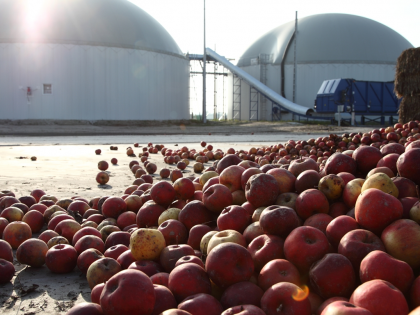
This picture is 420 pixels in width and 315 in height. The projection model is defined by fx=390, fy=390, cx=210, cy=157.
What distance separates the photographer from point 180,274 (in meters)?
1.95

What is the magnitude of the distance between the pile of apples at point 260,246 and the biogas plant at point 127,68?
2890cm

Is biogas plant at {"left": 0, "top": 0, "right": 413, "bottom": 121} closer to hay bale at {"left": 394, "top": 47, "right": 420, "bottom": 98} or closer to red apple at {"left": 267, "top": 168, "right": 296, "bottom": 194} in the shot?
hay bale at {"left": 394, "top": 47, "right": 420, "bottom": 98}

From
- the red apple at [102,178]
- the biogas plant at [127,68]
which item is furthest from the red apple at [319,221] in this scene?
the biogas plant at [127,68]

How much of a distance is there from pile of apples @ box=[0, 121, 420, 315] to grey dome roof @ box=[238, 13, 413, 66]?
41292mm

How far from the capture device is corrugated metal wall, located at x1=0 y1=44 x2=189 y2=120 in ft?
103

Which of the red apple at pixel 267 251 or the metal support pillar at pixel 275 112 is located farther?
the metal support pillar at pixel 275 112

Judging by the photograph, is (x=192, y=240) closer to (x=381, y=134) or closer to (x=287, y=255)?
(x=287, y=255)

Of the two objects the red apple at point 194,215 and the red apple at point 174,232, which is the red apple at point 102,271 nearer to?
the red apple at point 174,232

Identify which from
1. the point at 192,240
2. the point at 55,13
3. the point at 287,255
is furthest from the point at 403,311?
the point at 55,13

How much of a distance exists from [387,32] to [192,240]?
49806mm

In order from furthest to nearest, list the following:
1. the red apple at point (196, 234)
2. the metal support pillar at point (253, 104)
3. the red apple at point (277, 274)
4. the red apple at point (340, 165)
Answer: the metal support pillar at point (253, 104)
the red apple at point (340, 165)
the red apple at point (196, 234)
the red apple at point (277, 274)

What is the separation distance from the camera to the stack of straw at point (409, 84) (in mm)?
17344

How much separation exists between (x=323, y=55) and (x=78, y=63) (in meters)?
25.1

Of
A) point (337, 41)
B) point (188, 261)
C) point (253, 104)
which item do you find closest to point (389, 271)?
point (188, 261)
